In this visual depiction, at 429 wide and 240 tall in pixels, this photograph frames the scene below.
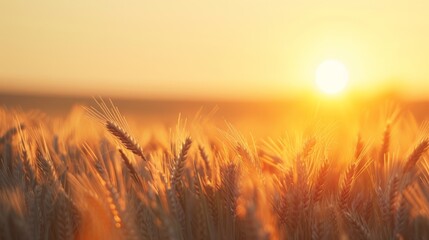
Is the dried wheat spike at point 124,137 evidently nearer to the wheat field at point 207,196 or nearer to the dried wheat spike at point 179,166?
the wheat field at point 207,196

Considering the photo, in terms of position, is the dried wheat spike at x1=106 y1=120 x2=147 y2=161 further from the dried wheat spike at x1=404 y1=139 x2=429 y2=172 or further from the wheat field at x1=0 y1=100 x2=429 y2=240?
the dried wheat spike at x1=404 y1=139 x2=429 y2=172

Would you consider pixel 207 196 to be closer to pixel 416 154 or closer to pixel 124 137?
pixel 124 137

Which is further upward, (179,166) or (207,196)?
(179,166)

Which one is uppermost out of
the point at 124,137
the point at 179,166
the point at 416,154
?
the point at 124,137

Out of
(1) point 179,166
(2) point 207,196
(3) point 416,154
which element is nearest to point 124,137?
(1) point 179,166

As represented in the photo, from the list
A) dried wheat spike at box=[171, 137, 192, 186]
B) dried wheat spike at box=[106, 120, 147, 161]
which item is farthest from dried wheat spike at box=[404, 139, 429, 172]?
dried wheat spike at box=[106, 120, 147, 161]

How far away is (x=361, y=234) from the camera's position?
1.64m

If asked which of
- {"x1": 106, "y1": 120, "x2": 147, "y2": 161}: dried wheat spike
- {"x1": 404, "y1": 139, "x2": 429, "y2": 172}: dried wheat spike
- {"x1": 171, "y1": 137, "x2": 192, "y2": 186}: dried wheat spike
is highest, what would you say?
{"x1": 106, "y1": 120, "x2": 147, "y2": 161}: dried wheat spike

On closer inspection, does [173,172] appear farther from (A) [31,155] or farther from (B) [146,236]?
(A) [31,155]

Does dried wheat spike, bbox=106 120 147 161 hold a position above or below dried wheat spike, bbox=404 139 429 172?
above

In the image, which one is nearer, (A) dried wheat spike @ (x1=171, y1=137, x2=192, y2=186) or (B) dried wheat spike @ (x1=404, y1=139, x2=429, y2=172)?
(A) dried wheat spike @ (x1=171, y1=137, x2=192, y2=186)

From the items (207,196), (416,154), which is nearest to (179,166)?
(207,196)

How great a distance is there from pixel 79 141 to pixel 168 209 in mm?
1366

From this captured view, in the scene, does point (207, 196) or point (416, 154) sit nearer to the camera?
point (207, 196)
